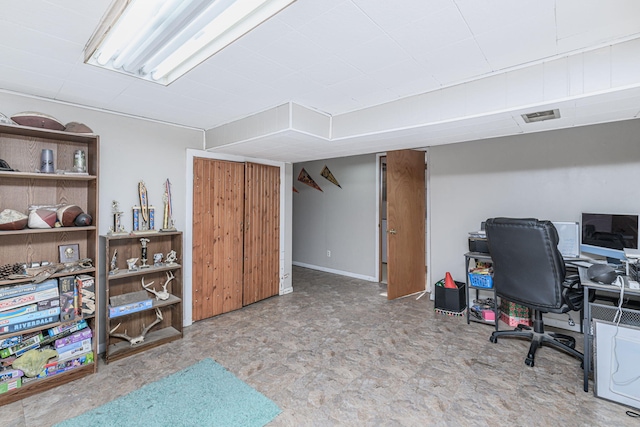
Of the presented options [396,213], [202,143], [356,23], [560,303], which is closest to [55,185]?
[202,143]

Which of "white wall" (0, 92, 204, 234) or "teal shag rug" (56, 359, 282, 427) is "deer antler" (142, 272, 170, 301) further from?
"teal shag rug" (56, 359, 282, 427)

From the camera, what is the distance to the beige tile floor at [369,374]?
6.34 ft

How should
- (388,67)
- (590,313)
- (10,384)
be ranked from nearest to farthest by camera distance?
(388,67), (10,384), (590,313)

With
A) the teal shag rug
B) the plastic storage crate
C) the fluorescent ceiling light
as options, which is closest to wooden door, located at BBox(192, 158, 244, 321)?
the teal shag rug

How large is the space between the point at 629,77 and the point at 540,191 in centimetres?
193

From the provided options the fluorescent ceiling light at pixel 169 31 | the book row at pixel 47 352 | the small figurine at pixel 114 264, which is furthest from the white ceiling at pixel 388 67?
the book row at pixel 47 352

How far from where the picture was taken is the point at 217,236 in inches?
143

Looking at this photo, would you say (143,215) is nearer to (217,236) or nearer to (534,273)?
(217,236)

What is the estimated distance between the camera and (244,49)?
1.71 m

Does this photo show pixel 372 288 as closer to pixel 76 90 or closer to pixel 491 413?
pixel 491 413

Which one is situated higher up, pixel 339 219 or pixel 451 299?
pixel 339 219

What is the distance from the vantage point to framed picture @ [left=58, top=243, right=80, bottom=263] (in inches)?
99.7

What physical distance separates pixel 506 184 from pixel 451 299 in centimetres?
152

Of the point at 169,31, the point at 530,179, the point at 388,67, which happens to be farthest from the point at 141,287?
the point at 530,179
